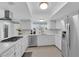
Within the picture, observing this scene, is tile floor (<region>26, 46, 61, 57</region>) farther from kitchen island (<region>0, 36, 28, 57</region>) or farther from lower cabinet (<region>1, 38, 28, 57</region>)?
kitchen island (<region>0, 36, 28, 57</region>)

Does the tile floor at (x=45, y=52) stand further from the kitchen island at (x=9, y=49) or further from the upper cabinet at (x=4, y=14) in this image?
the upper cabinet at (x=4, y=14)

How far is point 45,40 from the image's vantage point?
23.3ft

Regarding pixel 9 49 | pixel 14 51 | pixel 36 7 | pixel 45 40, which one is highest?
pixel 36 7

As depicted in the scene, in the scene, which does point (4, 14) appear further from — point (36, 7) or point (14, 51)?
point (36, 7)

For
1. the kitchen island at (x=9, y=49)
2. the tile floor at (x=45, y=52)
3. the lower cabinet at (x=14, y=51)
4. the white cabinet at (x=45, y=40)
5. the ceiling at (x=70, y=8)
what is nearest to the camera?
the kitchen island at (x=9, y=49)

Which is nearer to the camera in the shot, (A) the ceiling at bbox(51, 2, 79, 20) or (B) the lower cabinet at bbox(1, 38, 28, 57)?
(B) the lower cabinet at bbox(1, 38, 28, 57)

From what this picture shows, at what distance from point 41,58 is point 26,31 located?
4.03m

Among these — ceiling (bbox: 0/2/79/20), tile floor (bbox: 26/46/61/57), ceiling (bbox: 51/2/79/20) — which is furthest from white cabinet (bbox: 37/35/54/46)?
ceiling (bbox: 51/2/79/20)

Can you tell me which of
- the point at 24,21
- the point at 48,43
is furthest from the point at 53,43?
the point at 24,21

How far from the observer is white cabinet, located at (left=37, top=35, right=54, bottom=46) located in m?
7.01

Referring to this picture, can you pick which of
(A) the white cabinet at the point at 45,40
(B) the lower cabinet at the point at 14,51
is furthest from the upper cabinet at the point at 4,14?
(A) the white cabinet at the point at 45,40

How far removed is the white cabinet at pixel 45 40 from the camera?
23.0ft

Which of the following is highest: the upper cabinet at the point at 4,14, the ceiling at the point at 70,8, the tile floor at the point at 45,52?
the ceiling at the point at 70,8

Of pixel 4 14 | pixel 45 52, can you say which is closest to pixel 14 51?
pixel 4 14
